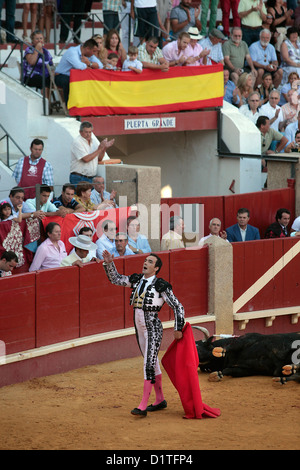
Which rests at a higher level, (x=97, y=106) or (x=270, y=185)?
(x=97, y=106)

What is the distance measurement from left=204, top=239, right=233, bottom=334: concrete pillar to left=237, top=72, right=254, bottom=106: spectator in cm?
490

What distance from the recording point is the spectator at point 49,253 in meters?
10.5

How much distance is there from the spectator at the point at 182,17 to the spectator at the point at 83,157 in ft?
15.4

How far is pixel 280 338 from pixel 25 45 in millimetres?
6636

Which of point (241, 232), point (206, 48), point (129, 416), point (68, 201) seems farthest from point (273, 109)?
point (129, 416)

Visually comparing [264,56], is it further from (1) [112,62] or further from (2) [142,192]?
(2) [142,192]

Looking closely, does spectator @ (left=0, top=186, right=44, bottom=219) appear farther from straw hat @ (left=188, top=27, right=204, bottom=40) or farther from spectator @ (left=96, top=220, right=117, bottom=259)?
straw hat @ (left=188, top=27, right=204, bottom=40)

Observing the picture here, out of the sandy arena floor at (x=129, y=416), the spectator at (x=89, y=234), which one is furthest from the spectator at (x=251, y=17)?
the sandy arena floor at (x=129, y=416)

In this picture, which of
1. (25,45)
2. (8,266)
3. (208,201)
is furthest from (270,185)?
(8,266)

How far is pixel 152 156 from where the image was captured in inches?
656

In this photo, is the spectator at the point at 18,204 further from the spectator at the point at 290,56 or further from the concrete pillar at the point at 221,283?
the spectator at the point at 290,56

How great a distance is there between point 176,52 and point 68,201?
443cm

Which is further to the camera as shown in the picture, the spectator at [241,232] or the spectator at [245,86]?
the spectator at [245,86]

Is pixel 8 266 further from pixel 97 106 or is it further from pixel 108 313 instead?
pixel 97 106
